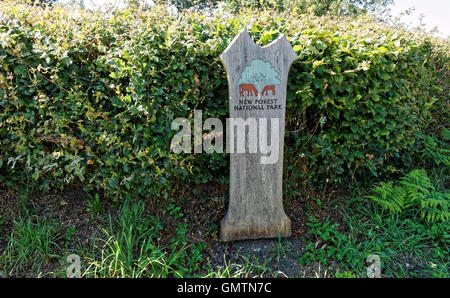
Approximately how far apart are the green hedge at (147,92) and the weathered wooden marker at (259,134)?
273 mm

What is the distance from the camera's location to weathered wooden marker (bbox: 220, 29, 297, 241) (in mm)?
2475

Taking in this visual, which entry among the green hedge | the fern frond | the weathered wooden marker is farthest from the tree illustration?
the fern frond

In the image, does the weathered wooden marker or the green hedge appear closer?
the weathered wooden marker

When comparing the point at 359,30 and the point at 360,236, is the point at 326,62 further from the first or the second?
the point at 360,236

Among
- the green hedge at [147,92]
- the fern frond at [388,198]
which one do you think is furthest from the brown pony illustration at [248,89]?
the fern frond at [388,198]

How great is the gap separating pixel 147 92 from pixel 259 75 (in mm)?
972

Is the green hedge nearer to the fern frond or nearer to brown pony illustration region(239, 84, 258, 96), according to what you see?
brown pony illustration region(239, 84, 258, 96)

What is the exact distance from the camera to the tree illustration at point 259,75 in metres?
2.48

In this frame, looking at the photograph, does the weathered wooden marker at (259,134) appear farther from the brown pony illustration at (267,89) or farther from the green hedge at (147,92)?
the green hedge at (147,92)

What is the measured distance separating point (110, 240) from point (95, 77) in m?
1.48

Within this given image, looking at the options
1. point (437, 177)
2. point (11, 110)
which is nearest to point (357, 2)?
point (437, 177)

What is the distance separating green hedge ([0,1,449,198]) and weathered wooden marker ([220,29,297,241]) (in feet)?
0.90

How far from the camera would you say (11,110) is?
2766 mm

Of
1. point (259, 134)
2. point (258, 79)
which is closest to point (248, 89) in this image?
point (258, 79)
